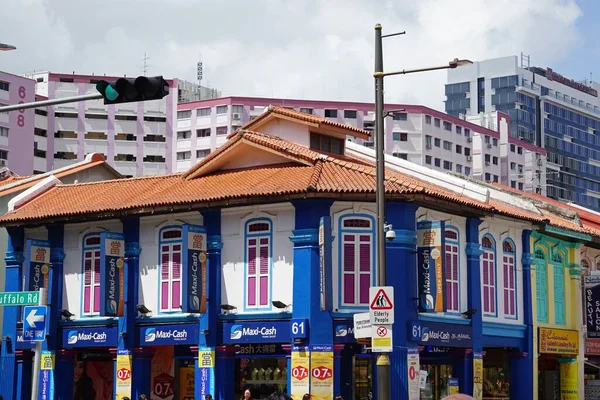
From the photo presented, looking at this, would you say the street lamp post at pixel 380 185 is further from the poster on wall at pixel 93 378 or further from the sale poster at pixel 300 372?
the poster on wall at pixel 93 378

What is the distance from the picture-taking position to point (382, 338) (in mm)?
25016

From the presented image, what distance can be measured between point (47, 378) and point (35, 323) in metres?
15.8

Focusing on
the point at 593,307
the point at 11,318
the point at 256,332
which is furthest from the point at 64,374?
the point at 593,307

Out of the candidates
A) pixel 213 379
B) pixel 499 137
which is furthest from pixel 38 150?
pixel 213 379

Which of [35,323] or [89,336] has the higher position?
[89,336]

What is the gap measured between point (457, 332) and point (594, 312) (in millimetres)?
9107

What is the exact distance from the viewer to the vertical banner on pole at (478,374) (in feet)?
126

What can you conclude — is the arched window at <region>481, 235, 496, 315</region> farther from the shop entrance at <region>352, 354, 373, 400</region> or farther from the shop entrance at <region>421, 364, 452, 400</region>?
the shop entrance at <region>352, 354, 373, 400</region>

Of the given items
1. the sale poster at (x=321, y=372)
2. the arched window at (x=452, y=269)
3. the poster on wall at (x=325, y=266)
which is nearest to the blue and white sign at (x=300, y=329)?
the sale poster at (x=321, y=372)

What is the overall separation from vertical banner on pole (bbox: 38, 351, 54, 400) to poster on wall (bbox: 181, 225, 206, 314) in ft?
21.8

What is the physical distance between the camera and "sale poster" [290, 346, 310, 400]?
34.5m

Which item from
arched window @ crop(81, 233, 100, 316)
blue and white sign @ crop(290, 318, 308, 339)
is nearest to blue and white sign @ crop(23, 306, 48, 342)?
blue and white sign @ crop(290, 318, 308, 339)

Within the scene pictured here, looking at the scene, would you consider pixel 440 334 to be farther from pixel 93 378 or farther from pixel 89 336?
pixel 93 378

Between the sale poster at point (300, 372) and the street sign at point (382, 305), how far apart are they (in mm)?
9769
